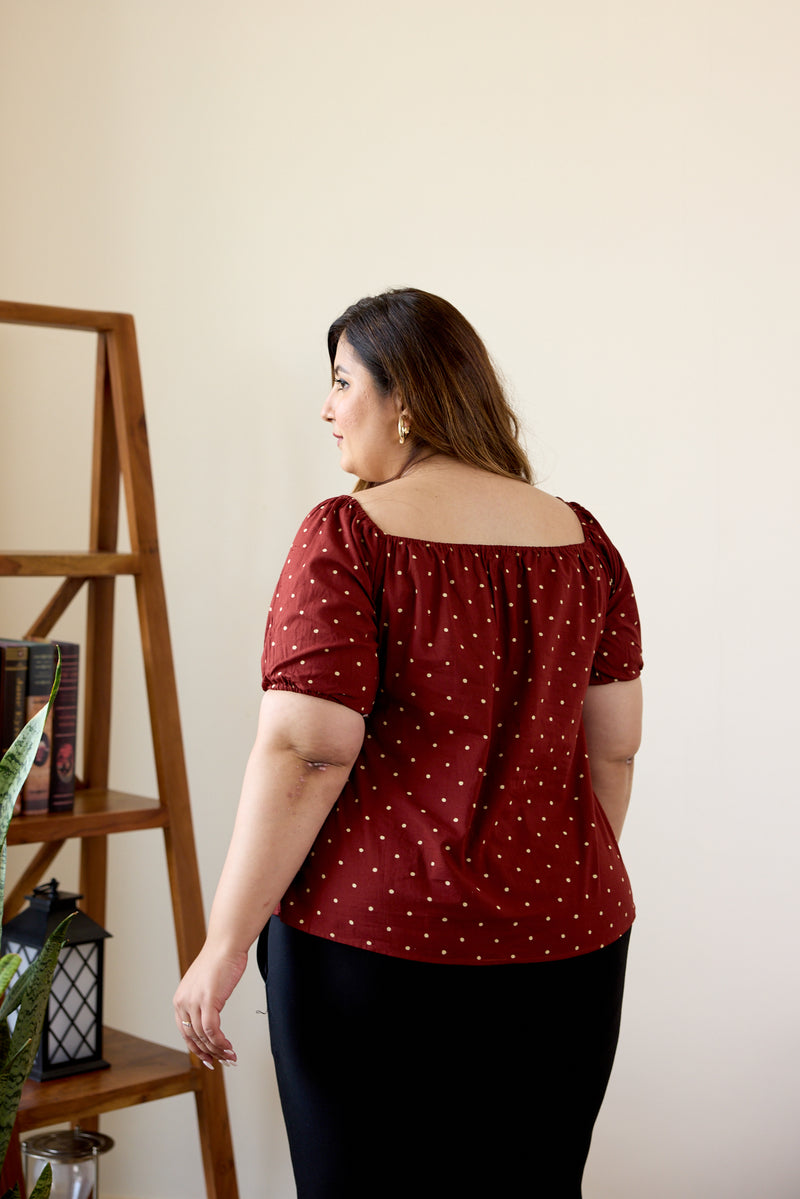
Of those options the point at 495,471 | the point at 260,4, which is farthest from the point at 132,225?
the point at 495,471

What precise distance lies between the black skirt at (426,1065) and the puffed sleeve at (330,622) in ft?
0.88

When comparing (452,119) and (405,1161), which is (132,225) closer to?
(452,119)

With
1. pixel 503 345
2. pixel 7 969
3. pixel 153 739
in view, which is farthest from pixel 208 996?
pixel 503 345

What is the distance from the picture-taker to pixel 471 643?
3.76ft

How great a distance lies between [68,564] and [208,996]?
0.88m

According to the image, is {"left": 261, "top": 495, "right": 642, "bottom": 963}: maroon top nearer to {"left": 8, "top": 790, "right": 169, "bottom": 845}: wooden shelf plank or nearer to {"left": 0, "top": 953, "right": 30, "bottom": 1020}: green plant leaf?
{"left": 0, "top": 953, "right": 30, "bottom": 1020}: green plant leaf

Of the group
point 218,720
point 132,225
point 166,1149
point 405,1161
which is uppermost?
point 132,225

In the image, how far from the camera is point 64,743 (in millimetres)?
1857

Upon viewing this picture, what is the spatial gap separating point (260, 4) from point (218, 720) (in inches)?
56.0

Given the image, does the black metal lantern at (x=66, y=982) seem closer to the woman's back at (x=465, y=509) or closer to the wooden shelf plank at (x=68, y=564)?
the wooden shelf plank at (x=68, y=564)

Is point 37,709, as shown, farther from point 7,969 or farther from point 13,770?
point 7,969

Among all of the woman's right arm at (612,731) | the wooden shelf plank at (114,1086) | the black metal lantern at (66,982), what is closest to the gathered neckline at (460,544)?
the woman's right arm at (612,731)

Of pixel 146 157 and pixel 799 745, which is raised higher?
pixel 146 157

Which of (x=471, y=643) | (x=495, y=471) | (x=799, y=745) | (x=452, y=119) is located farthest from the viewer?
(x=452, y=119)
